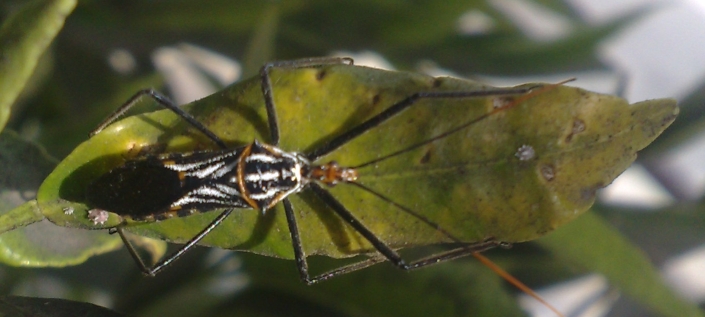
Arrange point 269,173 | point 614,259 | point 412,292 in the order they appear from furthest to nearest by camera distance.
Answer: point 412,292, point 614,259, point 269,173

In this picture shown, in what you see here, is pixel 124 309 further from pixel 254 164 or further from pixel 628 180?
pixel 628 180

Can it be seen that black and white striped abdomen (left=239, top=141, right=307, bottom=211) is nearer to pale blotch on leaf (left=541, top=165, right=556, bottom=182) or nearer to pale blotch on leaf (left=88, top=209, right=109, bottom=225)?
pale blotch on leaf (left=88, top=209, right=109, bottom=225)

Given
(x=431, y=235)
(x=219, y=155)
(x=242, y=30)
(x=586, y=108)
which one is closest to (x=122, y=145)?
(x=219, y=155)

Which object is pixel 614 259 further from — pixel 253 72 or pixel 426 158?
pixel 253 72

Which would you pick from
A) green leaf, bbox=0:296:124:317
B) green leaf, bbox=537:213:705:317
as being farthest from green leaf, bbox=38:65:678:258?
green leaf, bbox=537:213:705:317

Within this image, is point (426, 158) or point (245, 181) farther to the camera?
point (245, 181)

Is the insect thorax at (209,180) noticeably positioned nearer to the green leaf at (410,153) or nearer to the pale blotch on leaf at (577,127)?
the green leaf at (410,153)

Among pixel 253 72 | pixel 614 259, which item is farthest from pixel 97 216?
pixel 614 259
